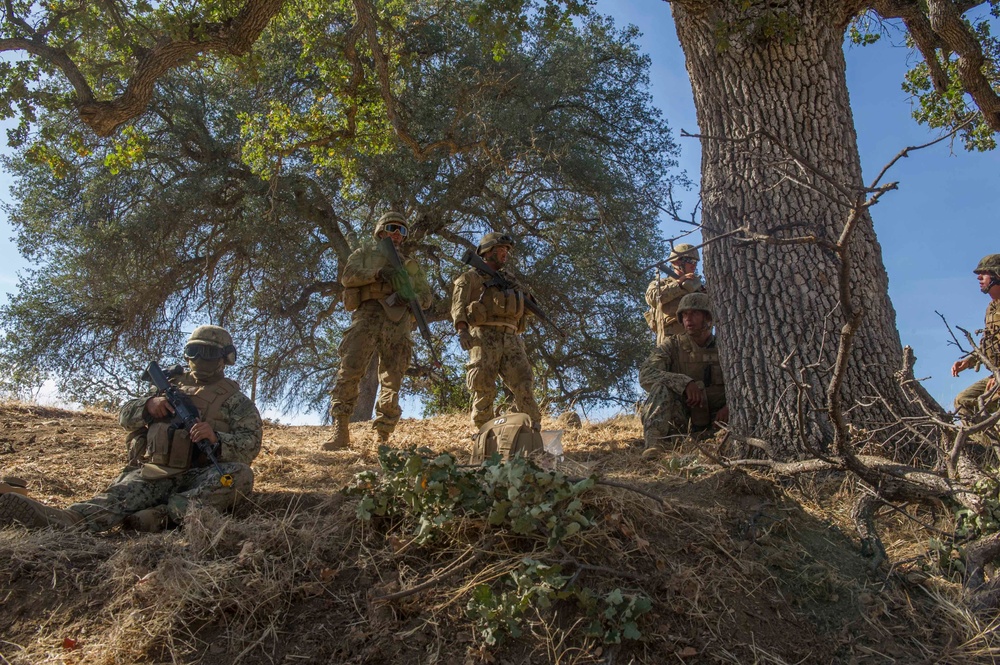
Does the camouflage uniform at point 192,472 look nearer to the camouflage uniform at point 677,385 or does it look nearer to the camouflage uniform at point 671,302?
the camouflage uniform at point 677,385

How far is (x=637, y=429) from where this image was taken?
285 inches

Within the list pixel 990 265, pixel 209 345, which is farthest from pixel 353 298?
pixel 990 265

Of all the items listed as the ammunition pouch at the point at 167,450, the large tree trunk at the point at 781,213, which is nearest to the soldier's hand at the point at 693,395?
the large tree trunk at the point at 781,213

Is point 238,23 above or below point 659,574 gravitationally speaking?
above

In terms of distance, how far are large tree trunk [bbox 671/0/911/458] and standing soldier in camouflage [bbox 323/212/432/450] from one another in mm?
3270

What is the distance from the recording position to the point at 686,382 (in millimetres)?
6012

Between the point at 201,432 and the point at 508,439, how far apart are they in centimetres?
199

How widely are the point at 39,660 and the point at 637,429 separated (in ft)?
17.2

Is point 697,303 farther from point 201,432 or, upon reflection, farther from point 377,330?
point 201,432

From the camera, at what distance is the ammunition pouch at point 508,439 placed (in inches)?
157

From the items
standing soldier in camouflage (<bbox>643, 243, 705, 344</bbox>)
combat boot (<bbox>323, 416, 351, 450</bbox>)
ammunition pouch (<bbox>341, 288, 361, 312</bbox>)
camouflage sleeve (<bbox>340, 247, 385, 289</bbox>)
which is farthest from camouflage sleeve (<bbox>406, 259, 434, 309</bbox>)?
standing soldier in camouflage (<bbox>643, 243, 705, 344</bbox>)

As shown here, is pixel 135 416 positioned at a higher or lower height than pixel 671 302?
lower

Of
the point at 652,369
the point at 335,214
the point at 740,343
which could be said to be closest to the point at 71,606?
the point at 740,343

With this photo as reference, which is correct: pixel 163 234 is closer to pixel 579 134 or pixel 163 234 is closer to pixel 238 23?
pixel 238 23
